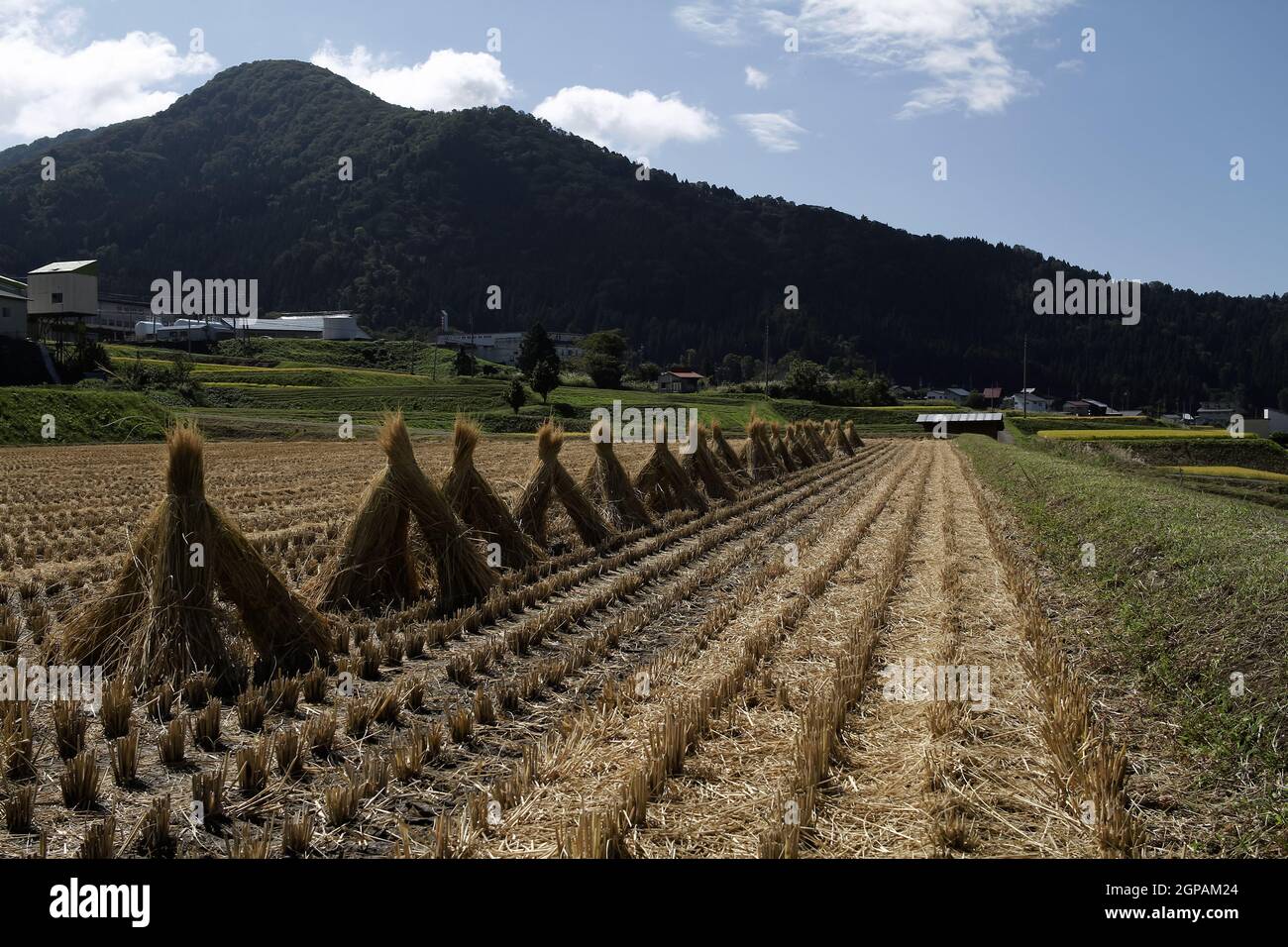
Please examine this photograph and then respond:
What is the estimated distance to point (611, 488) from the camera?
12820 millimetres

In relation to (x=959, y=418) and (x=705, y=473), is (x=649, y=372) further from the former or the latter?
(x=705, y=473)

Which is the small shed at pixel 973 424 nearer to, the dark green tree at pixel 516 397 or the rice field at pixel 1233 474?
the rice field at pixel 1233 474

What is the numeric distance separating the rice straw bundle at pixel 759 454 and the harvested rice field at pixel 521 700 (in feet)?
33.1

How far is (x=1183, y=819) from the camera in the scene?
406 cm

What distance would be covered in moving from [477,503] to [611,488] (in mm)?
3651

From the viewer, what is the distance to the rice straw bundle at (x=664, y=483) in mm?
14305

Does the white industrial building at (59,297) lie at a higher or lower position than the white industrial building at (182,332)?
lower

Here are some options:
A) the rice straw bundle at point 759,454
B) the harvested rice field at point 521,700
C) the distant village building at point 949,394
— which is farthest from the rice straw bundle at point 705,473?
the distant village building at point 949,394

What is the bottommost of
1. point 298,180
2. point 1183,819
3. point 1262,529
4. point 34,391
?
point 1183,819

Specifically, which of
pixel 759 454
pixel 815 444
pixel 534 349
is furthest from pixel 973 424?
pixel 759 454

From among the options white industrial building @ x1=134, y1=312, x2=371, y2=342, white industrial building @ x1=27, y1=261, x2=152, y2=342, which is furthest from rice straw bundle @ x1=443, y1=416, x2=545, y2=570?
white industrial building @ x1=134, y1=312, x2=371, y2=342

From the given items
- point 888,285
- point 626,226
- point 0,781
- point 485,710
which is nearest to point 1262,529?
point 485,710
